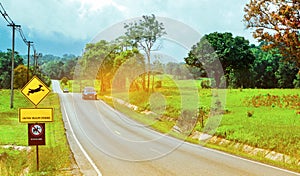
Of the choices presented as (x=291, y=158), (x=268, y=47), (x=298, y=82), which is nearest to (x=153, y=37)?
(x=268, y=47)

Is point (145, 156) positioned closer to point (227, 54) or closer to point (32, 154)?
point (32, 154)

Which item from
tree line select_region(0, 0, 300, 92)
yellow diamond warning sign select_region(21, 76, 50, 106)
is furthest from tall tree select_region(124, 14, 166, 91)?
yellow diamond warning sign select_region(21, 76, 50, 106)

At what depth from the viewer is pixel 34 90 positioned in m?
15.3

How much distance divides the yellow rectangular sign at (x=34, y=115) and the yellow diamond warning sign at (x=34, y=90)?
26.9 inches

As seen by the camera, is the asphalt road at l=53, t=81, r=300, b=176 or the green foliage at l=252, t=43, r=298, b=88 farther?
the green foliage at l=252, t=43, r=298, b=88

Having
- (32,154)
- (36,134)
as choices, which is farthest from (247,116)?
(36,134)

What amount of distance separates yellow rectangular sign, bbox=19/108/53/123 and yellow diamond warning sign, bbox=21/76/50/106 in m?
0.68

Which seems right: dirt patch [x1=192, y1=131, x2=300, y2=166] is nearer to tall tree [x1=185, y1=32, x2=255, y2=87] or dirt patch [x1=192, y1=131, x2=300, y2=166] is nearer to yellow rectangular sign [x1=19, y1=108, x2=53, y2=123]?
yellow rectangular sign [x1=19, y1=108, x2=53, y2=123]

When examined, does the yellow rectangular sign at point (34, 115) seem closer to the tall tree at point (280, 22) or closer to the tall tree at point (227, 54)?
the tall tree at point (280, 22)

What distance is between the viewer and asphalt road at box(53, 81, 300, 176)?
14.1m

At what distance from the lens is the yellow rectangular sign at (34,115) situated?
47.4 ft

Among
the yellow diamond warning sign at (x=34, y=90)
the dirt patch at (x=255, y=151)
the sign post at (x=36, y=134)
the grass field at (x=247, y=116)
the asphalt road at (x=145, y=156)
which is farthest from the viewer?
the grass field at (x=247, y=116)

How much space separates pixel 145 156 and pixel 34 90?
5.88 m

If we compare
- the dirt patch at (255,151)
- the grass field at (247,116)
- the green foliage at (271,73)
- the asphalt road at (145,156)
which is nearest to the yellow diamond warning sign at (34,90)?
the asphalt road at (145,156)
